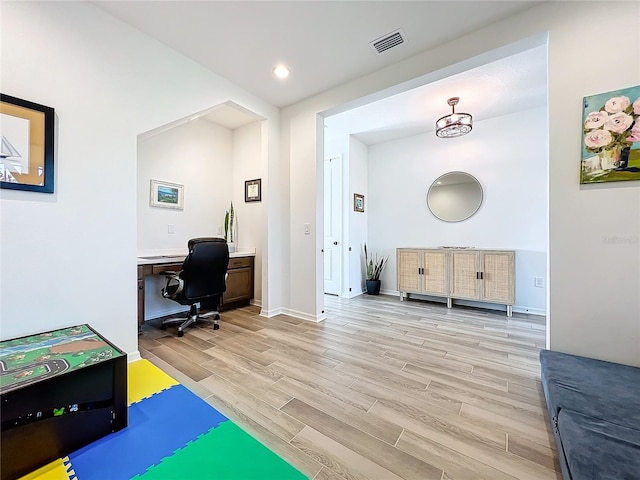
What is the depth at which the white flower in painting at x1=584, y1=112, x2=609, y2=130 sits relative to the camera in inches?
65.4

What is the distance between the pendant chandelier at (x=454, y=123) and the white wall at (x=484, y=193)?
98 cm

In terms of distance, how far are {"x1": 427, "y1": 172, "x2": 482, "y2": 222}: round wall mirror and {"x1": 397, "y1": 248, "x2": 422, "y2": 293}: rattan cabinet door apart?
81 cm

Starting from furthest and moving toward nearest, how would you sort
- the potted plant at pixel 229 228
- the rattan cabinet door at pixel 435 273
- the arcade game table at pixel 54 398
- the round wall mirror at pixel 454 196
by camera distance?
1. the potted plant at pixel 229 228
2. the round wall mirror at pixel 454 196
3. the rattan cabinet door at pixel 435 273
4. the arcade game table at pixel 54 398

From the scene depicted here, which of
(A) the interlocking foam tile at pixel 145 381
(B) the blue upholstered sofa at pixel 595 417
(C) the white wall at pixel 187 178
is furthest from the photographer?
(C) the white wall at pixel 187 178

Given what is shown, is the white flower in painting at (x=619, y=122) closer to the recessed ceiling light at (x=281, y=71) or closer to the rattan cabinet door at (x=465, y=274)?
the rattan cabinet door at (x=465, y=274)

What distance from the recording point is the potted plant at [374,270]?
472cm

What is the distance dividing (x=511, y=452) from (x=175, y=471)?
1.58m

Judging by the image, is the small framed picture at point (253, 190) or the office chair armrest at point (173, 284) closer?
the office chair armrest at point (173, 284)

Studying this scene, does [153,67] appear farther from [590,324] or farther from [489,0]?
[590,324]

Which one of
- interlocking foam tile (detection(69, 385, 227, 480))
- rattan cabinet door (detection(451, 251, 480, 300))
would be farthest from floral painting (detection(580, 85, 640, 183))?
interlocking foam tile (detection(69, 385, 227, 480))

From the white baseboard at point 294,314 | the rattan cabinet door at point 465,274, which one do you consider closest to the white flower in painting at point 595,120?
the rattan cabinet door at point 465,274

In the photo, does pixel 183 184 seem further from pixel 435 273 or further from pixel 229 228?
pixel 435 273

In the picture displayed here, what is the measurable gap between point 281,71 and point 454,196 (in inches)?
124

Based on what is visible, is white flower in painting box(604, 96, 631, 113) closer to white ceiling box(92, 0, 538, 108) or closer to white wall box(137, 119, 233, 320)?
white ceiling box(92, 0, 538, 108)
